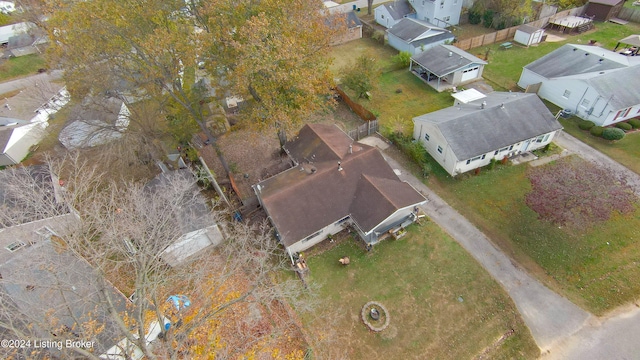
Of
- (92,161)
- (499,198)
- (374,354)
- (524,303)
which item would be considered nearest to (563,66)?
(499,198)

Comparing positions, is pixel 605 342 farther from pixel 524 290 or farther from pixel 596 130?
pixel 596 130

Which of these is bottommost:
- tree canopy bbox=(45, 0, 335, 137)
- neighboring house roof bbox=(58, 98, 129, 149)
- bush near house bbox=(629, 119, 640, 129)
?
bush near house bbox=(629, 119, 640, 129)

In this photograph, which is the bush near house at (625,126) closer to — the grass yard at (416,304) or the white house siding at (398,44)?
the grass yard at (416,304)

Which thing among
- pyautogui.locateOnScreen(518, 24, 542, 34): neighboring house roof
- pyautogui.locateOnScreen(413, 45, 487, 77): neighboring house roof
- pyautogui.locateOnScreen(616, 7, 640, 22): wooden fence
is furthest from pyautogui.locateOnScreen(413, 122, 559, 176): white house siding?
pyautogui.locateOnScreen(616, 7, 640, 22): wooden fence

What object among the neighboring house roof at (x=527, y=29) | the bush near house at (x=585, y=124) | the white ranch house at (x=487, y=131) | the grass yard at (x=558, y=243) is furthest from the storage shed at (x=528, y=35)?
the grass yard at (x=558, y=243)

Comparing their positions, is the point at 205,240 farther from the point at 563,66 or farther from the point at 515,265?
the point at 563,66

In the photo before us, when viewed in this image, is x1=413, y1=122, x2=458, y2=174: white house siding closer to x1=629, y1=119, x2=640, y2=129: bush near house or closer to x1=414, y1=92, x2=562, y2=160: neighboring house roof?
x1=414, y1=92, x2=562, y2=160: neighboring house roof
